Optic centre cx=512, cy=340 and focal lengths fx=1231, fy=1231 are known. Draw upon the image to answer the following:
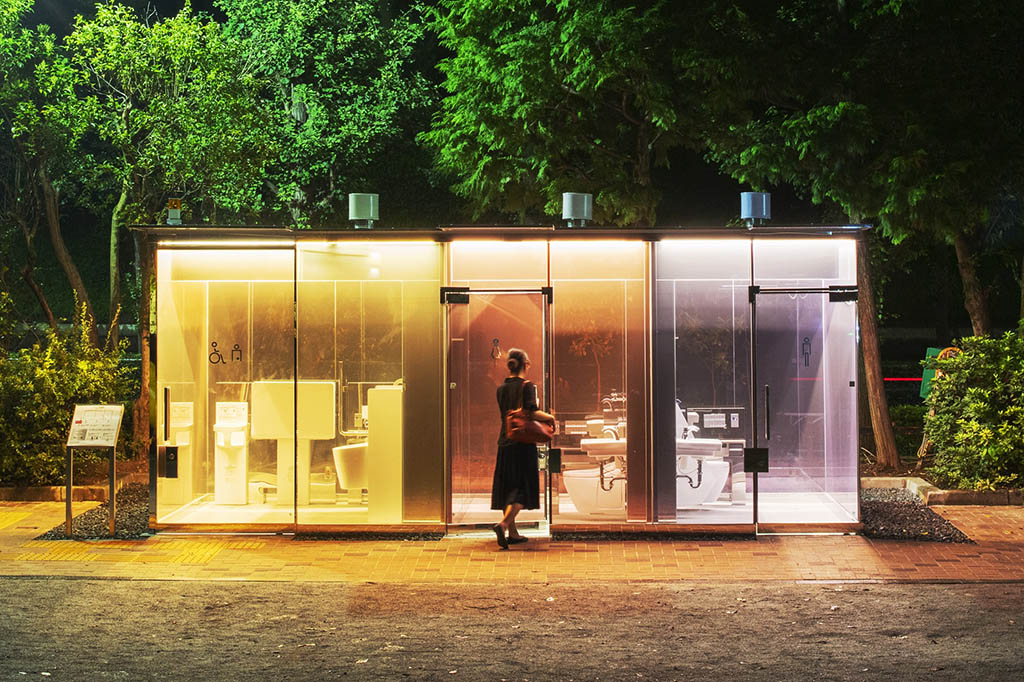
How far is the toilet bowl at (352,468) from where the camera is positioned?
11672 mm

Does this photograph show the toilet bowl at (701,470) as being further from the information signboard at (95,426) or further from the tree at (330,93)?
the tree at (330,93)

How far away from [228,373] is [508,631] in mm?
4885

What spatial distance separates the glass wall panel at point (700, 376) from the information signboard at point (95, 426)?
515cm

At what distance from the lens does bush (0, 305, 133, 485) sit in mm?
13859

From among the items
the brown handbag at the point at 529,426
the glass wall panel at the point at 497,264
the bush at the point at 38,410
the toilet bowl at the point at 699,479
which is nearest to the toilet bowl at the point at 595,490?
the toilet bowl at the point at 699,479

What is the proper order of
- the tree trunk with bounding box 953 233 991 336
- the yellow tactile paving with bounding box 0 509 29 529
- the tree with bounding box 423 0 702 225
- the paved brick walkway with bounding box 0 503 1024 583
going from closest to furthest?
1. the paved brick walkway with bounding box 0 503 1024 583
2. the yellow tactile paving with bounding box 0 509 29 529
3. the tree trunk with bounding box 953 233 991 336
4. the tree with bounding box 423 0 702 225

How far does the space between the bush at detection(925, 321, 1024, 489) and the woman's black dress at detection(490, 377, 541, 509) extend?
17.8 feet

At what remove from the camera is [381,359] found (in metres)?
11.6

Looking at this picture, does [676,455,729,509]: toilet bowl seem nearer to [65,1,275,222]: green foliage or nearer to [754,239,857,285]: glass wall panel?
[754,239,857,285]: glass wall panel

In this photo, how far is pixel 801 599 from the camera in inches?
356

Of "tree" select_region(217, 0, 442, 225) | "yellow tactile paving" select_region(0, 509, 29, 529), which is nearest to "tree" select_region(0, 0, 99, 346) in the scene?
"tree" select_region(217, 0, 442, 225)

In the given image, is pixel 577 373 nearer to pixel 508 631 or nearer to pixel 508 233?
pixel 508 233

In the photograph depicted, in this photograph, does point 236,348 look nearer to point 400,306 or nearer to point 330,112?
point 400,306

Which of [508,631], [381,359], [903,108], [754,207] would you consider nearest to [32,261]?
[381,359]
